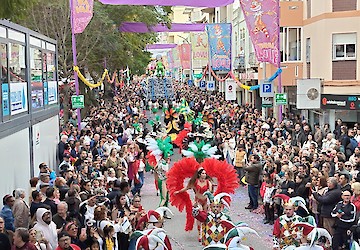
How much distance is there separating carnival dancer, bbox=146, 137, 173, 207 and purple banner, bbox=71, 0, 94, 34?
646 cm

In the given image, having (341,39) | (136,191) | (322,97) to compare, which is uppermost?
(341,39)

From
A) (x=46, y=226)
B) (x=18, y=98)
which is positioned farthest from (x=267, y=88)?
(x=46, y=226)

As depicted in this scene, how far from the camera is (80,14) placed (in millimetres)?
24156

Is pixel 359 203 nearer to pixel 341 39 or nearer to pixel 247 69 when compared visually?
pixel 341 39

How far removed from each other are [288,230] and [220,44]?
975 inches

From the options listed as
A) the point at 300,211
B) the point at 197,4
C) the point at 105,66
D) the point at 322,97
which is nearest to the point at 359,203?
the point at 300,211

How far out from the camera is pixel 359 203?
41.3 feet

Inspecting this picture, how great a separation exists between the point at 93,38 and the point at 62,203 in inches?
915

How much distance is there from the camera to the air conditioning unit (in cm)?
2544

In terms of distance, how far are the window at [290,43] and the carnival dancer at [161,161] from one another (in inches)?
594

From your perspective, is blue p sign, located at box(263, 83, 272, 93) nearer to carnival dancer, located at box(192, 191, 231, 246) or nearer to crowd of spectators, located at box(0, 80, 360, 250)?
crowd of spectators, located at box(0, 80, 360, 250)

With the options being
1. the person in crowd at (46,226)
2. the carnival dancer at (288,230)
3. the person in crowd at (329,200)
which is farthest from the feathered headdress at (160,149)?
the person in crowd at (46,226)

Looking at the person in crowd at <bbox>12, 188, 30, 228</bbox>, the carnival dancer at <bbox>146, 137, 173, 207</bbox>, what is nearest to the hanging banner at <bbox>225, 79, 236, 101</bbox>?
the carnival dancer at <bbox>146, 137, 173, 207</bbox>

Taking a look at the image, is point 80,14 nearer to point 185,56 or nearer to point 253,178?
point 253,178
